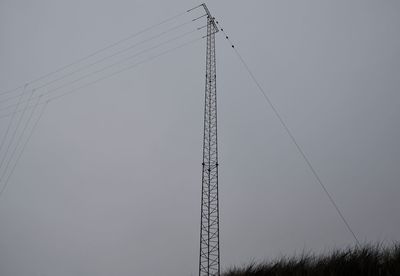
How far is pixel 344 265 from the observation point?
973 centimetres

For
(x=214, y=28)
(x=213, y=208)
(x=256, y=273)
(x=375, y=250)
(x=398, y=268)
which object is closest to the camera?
(x=398, y=268)

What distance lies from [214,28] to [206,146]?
1709cm

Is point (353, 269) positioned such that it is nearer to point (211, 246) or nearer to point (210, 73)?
point (211, 246)

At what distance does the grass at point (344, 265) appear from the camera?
29.5ft

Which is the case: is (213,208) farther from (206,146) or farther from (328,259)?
(328,259)

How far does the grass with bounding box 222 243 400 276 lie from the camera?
9.00 metres

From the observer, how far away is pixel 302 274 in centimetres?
980

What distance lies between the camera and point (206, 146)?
40.2 meters

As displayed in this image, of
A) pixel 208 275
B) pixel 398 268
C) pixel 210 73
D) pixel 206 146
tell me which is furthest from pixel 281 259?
pixel 210 73

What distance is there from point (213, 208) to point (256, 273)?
2660 centimetres

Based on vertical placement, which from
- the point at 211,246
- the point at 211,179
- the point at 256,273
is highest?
the point at 211,179

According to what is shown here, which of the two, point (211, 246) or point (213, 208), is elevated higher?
point (213, 208)

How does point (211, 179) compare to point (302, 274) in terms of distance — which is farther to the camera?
point (211, 179)

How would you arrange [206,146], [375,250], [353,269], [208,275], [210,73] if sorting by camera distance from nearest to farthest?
[353,269] < [375,250] < [208,275] < [206,146] < [210,73]
